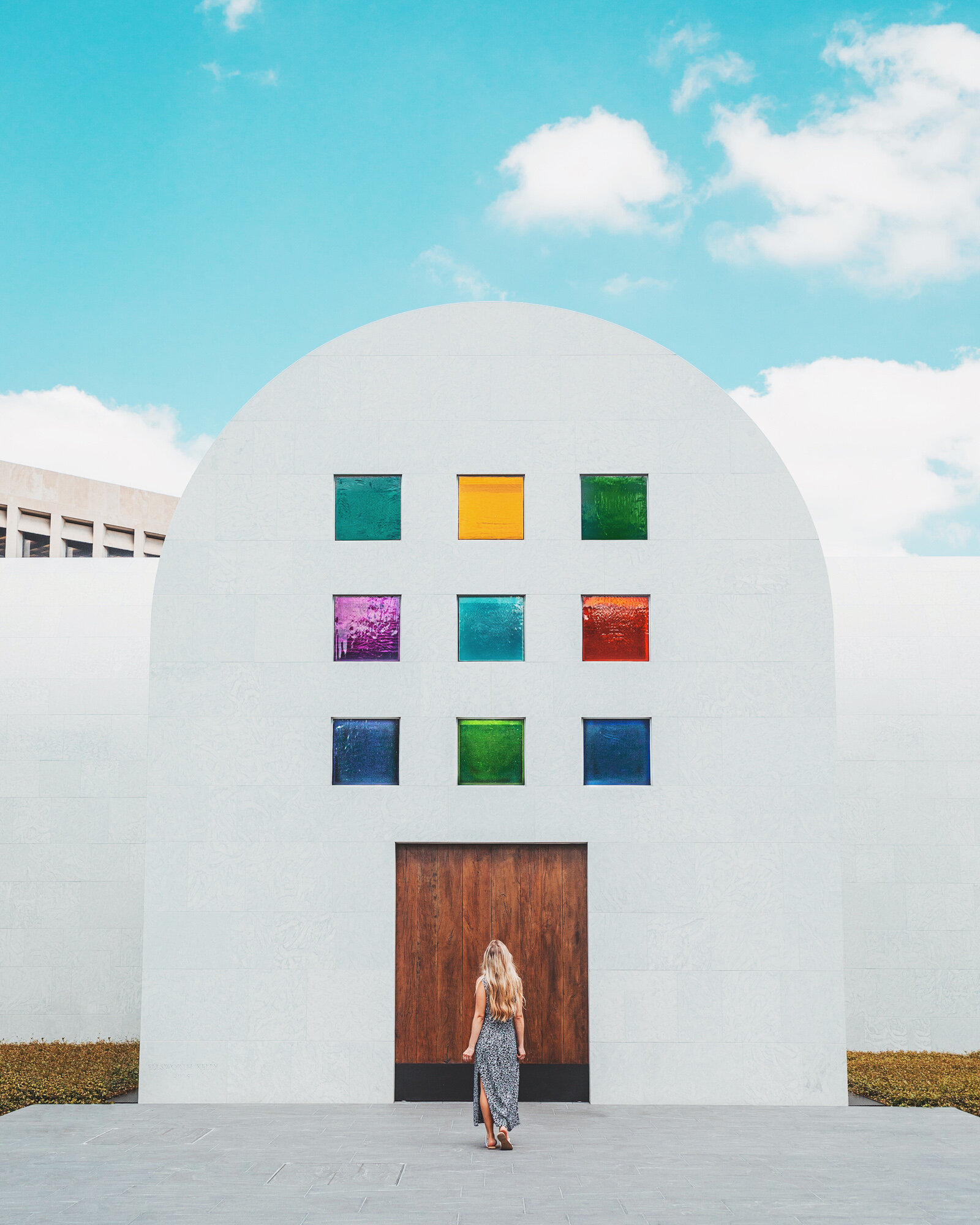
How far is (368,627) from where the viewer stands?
12.0 metres

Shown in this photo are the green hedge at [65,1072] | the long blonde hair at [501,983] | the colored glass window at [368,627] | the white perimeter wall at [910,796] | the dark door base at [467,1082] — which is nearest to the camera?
the long blonde hair at [501,983]

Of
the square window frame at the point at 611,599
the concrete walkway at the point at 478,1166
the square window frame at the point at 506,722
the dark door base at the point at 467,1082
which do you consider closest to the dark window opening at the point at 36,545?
the square window frame at the point at 506,722

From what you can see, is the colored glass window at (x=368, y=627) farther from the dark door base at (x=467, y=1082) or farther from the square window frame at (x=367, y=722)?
the dark door base at (x=467, y=1082)

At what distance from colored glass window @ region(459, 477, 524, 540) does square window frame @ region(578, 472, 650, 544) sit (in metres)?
0.66

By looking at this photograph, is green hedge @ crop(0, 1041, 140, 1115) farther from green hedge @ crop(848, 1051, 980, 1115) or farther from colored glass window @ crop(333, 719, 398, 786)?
green hedge @ crop(848, 1051, 980, 1115)

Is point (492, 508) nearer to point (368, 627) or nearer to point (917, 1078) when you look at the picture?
point (368, 627)

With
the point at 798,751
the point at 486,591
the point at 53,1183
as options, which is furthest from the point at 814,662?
the point at 53,1183

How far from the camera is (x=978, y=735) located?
14.4m

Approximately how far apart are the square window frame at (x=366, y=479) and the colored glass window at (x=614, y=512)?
6.96 ft

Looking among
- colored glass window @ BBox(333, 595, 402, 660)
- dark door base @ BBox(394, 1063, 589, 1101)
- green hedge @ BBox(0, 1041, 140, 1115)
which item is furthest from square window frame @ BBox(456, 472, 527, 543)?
green hedge @ BBox(0, 1041, 140, 1115)

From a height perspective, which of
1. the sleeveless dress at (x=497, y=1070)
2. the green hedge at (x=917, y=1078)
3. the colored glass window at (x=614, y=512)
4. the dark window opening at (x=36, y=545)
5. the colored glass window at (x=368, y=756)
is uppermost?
the dark window opening at (x=36, y=545)

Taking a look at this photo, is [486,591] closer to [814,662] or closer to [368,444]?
[368,444]

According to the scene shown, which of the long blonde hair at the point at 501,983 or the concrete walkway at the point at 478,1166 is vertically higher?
the long blonde hair at the point at 501,983

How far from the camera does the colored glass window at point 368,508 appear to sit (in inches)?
477
